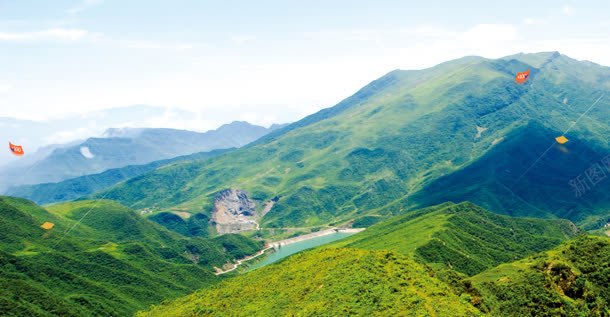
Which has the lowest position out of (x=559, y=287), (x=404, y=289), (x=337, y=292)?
(x=559, y=287)

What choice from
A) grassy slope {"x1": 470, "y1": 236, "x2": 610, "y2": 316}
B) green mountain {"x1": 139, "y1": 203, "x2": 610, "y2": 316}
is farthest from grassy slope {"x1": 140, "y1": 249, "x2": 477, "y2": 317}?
grassy slope {"x1": 470, "y1": 236, "x2": 610, "y2": 316}

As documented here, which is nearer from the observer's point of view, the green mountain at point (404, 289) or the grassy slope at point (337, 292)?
the grassy slope at point (337, 292)

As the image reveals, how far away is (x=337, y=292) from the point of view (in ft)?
296

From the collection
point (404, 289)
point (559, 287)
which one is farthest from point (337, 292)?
point (559, 287)

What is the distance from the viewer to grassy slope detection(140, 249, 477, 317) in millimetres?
81375

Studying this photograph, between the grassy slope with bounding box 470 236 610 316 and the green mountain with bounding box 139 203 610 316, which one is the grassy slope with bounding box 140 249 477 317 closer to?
the green mountain with bounding box 139 203 610 316

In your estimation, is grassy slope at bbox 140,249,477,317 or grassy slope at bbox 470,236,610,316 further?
grassy slope at bbox 470,236,610,316

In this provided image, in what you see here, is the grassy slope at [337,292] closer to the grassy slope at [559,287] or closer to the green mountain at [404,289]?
the green mountain at [404,289]

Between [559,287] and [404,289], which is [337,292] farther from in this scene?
[559,287]

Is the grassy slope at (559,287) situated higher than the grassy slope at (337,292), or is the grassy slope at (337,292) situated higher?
the grassy slope at (337,292)

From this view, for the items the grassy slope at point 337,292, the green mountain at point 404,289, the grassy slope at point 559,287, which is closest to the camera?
the grassy slope at point 337,292

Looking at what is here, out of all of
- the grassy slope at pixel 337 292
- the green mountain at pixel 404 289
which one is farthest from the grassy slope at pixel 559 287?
the grassy slope at pixel 337 292

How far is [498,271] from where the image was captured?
127 m

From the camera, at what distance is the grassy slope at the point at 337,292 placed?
3204 inches
